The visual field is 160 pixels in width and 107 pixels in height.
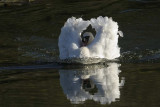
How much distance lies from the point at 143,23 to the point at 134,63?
4.83 meters

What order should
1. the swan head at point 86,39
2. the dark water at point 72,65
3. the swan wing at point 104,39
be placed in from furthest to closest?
the swan head at point 86,39 → the swan wing at point 104,39 → the dark water at point 72,65

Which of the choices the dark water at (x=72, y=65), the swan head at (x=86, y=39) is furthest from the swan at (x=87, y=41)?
Result: the dark water at (x=72, y=65)

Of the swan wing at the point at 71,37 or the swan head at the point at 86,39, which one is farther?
the swan head at the point at 86,39

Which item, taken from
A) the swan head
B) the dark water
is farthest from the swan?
the dark water

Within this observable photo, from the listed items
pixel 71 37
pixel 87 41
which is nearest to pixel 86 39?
pixel 87 41

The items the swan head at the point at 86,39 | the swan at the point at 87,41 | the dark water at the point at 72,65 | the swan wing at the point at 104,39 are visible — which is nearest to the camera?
the dark water at the point at 72,65

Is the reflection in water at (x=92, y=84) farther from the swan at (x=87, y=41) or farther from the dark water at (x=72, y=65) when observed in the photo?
the swan at (x=87, y=41)

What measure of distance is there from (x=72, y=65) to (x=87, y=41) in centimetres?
80

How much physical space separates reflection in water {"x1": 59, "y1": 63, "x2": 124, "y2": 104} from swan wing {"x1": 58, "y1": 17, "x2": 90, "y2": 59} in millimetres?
613

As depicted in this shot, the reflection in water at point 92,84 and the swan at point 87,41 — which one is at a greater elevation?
the swan at point 87,41

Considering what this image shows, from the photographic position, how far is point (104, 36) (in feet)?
49.0

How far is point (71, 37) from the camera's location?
1486 cm

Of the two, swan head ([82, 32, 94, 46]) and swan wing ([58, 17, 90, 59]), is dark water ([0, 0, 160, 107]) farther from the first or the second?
swan head ([82, 32, 94, 46])

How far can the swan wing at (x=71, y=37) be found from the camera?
14.7 meters
